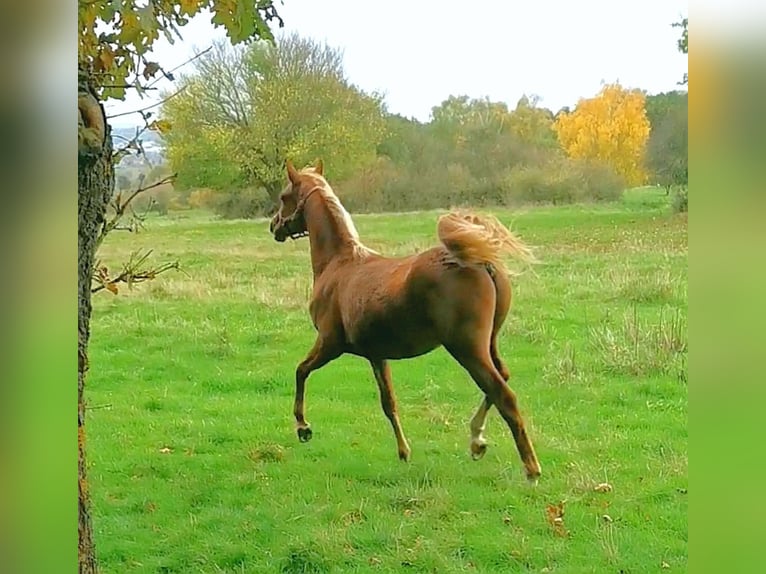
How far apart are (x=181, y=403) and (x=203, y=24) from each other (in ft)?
1.94

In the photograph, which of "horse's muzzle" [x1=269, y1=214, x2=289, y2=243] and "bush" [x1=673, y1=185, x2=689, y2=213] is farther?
"horse's muzzle" [x1=269, y1=214, x2=289, y2=243]

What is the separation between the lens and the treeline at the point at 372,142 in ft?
4.43

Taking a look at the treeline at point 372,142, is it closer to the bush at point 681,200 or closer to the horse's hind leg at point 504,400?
the bush at point 681,200

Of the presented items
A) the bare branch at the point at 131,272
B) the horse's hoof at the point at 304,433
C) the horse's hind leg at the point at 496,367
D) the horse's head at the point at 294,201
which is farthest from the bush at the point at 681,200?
the bare branch at the point at 131,272

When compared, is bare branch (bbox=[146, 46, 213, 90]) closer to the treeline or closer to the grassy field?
the treeline

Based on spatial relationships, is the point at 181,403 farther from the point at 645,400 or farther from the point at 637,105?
the point at 637,105

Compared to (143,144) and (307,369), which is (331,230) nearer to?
(307,369)

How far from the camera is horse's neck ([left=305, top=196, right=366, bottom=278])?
1.41m

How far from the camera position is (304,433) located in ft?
4.59

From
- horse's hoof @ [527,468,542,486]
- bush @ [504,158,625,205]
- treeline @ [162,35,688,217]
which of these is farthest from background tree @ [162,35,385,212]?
horse's hoof @ [527,468,542,486]

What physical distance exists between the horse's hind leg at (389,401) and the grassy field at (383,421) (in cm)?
1

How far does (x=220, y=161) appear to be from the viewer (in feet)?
4.64

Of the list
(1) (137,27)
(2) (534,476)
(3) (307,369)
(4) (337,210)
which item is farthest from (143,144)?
(2) (534,476)

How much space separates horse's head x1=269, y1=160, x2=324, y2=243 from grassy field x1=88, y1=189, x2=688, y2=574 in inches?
0.8
